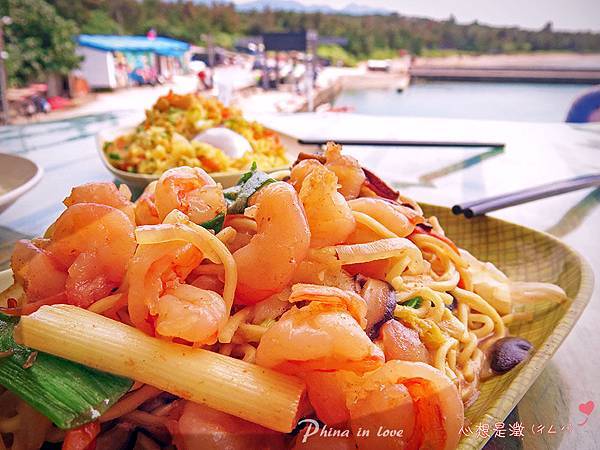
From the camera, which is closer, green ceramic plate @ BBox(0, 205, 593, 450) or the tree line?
green ceramic plate @ BBox(0, 205, 593, 450)

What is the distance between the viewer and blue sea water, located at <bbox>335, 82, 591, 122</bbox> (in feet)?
60.0

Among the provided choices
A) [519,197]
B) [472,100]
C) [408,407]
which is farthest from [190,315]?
[472,100]

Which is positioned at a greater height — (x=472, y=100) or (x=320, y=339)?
(x=320, y=339)

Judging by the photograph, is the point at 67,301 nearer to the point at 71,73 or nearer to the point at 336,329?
the point at 336,329

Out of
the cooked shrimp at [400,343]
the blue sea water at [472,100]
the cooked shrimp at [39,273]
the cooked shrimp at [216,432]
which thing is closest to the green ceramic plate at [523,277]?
the cooked shrimp at [400,343]

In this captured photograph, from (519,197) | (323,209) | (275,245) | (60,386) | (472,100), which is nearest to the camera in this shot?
(60,386)

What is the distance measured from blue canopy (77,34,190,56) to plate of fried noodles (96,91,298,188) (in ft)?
70.5

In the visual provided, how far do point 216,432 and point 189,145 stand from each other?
176 cm

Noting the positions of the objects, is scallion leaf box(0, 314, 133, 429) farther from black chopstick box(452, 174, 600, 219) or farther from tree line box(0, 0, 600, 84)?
tree line box(0, 0, 600, 84)

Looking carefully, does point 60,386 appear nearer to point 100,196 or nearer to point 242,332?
point 242,332

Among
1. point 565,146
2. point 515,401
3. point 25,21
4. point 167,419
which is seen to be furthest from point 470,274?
point 25,21

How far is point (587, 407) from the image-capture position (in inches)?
39.0

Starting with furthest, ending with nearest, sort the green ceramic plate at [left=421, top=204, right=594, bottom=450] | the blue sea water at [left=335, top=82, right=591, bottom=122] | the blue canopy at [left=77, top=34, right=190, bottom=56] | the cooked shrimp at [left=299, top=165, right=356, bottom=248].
A: the blue canopy at [left=77, top=34, right=190, bottom=56]
the blue sea water at [left=335, top=82, right=591, bottom=122]
the cooked shrimp at [left=299, top=165, right=356, bottom=248]
the green ceramic plate at [left=421, top=204, right=594, bottom=450]

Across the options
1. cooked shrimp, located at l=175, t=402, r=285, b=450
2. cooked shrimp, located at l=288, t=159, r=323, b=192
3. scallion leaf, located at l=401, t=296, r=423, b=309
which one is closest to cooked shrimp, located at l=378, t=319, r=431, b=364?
scallion leaf, located at l=401, t=296, r=423, b=309
